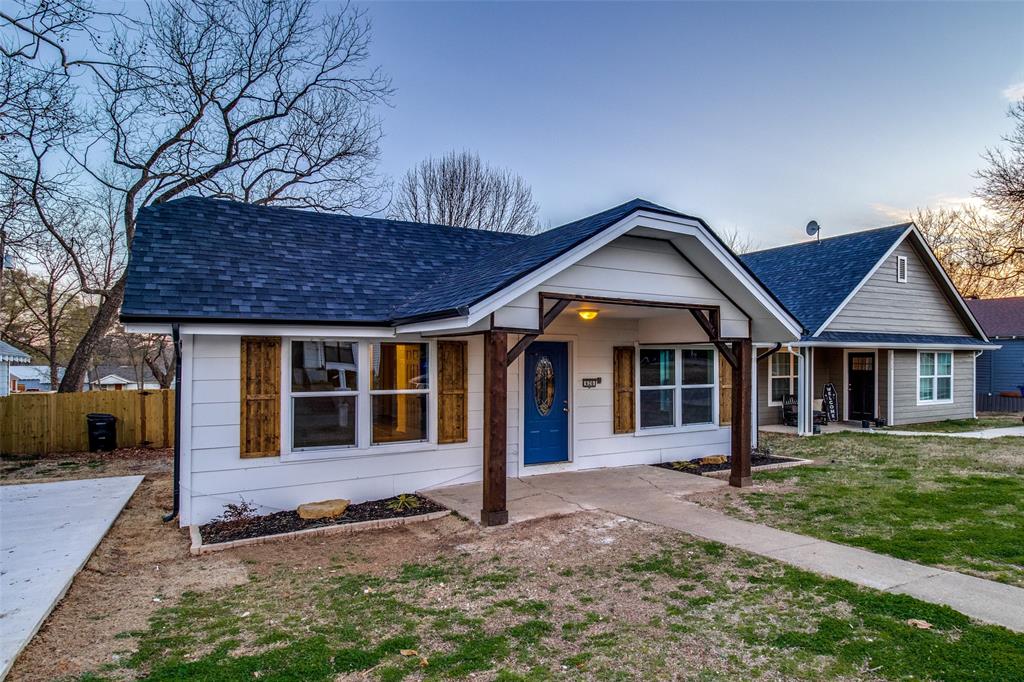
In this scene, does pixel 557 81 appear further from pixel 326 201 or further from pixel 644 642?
pixel 644 642

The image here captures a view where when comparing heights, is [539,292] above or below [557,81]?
below

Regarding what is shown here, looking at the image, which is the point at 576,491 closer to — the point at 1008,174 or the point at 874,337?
the point at 874,337

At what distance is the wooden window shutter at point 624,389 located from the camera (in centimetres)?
987

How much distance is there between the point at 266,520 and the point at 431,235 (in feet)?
18.5

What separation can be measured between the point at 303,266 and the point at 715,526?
246 inches

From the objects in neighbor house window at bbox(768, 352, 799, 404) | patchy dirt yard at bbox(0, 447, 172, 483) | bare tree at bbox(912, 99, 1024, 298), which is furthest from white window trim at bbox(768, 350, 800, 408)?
patchy dirt yard at bbox(0, 447, 172, 483)

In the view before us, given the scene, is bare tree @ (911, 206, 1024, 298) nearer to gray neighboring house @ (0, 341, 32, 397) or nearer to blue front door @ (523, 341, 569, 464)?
blue front door @ (523, 341, 569, 464)

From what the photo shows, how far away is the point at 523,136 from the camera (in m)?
17.6

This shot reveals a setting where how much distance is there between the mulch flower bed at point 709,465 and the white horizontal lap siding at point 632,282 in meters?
2.64

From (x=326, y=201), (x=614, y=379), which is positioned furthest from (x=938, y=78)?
(x=326, y=201)

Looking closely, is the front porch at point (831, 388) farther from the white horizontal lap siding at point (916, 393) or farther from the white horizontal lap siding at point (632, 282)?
the white horizontal lap siding at point (632, 282)

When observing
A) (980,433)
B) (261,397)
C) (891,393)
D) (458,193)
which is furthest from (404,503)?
(458,193)

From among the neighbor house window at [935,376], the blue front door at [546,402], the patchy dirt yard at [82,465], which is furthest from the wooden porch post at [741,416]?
the neighbor house window at [935,376]

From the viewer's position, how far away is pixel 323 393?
7.37 meters
